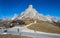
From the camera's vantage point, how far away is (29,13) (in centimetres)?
12269

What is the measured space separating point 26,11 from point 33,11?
5.65m

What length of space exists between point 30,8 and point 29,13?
4.48 meters

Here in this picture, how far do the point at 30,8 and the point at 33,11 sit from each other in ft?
19.3

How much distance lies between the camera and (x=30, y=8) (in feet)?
395

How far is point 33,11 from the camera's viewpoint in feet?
411

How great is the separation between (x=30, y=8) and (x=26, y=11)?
5907mm

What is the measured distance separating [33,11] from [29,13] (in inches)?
178

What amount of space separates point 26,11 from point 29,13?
3706 mm

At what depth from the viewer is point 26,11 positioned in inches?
4919
